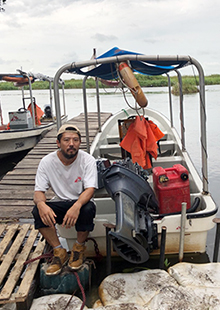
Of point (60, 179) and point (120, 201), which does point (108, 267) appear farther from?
point (60, 179)

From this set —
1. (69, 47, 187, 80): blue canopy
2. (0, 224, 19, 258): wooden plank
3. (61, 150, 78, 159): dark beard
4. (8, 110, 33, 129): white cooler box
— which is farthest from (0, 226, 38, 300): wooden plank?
(8, 110, 33, 129): white cooler box

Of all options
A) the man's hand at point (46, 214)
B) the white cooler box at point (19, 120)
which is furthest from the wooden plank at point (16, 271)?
the white cooler box at point (19, 120)

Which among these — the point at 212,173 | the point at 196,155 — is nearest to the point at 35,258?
the point at 212,173

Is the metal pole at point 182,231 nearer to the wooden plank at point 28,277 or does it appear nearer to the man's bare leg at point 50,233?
the man's bare leg at point 50,233

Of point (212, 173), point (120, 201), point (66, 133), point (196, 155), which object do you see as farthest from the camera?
point (196, 155)

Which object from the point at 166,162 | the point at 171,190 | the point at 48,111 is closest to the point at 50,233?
the point at 171,190

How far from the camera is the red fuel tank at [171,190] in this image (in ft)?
10.5

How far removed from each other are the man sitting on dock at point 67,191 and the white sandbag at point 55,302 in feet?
0.68

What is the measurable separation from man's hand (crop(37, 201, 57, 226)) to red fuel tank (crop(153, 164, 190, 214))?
1218 millimetres

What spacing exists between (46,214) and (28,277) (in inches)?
24.6

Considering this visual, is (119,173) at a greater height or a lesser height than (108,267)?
greater

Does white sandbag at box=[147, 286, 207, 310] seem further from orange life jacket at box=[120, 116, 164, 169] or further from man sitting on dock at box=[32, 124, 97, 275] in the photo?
orange life jacket at box=[120, 116, 164, 169]

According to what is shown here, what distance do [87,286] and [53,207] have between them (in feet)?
2.78

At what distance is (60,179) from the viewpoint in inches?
111
